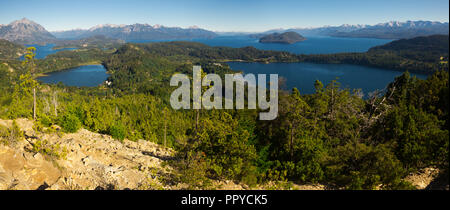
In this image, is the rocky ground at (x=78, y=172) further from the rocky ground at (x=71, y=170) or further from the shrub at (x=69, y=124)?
the shrub at (x=69, y=124)

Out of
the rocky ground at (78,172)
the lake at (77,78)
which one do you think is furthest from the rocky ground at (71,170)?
the lake at (77,78)

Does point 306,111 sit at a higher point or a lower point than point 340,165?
higher

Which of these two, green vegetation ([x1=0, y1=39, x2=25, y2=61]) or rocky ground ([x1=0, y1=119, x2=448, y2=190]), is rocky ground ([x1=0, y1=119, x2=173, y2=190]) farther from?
green vegetation ([x1=0, y1=39, x2=25, y2=61])

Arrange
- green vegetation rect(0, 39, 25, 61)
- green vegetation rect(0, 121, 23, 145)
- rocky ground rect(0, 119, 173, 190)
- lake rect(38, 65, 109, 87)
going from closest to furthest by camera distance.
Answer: rocky ground rect(0, 119, 173, 190)
green vegetation rect(0, 121, 23, 145)
lake rect(38, 65, 109, 87)
green vegetation rect(0, 39, 25, 61)

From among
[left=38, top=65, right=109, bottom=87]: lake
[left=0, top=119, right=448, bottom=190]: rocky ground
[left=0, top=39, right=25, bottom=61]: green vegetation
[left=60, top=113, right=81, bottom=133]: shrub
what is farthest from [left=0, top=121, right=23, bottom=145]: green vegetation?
[left=0, top=39, right=25, bottom=61]: green vegetation

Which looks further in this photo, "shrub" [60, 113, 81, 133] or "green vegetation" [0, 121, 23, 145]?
"shrub" [60, 113, 81, 133]

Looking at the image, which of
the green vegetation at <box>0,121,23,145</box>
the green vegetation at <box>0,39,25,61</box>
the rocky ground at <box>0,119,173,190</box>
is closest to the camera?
the rocky ground at <box>0,119,173,190</box>

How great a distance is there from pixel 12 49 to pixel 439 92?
27577cm

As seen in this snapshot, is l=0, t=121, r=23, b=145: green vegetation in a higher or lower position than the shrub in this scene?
higher

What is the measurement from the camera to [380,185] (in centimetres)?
1125

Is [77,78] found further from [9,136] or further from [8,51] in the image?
[9,136]
